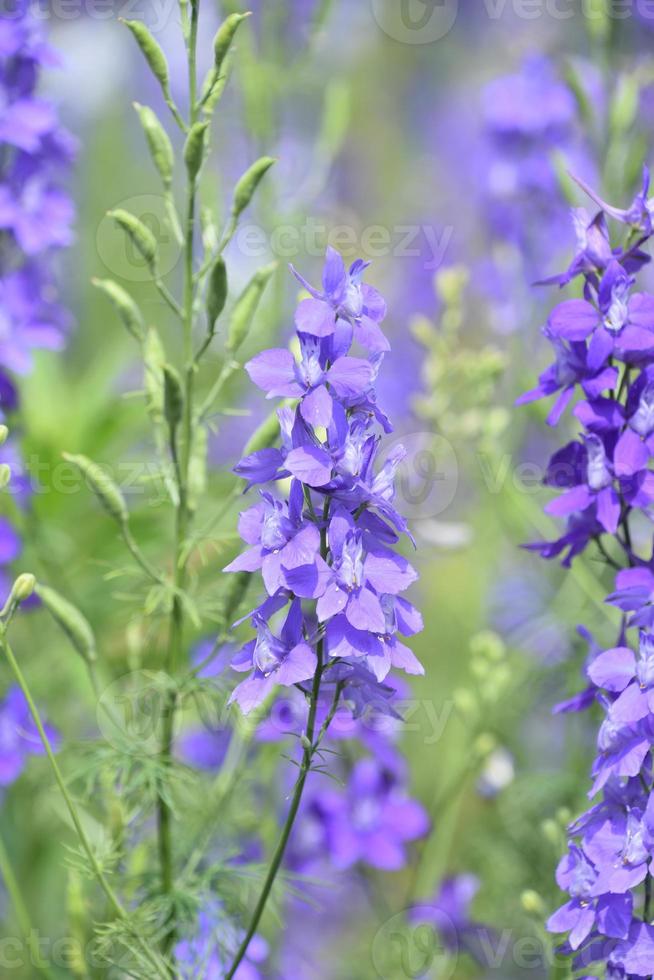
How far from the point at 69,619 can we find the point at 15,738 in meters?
0.42

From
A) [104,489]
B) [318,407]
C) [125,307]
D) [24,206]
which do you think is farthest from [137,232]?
[24,206]

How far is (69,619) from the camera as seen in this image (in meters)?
1.15

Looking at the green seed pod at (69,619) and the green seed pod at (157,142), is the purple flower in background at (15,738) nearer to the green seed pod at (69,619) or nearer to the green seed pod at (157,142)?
the green seed pod at (69,619)

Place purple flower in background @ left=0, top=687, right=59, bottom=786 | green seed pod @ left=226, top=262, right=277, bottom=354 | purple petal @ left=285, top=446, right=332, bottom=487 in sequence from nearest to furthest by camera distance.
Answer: purple petal @ left=285, top=446, right=332, bottom=487 < green seed pod @ left=226, top=262, right=277, bottom=354 < purple flower in background @ left=0, top=687, right=59, bottom=786

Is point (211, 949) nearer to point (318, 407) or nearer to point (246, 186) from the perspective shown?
point (318, 407)

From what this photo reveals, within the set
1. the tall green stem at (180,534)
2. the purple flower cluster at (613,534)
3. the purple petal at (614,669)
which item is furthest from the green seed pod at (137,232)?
the purple petal at (614,669)

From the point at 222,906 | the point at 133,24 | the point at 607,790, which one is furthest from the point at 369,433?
the point at 222,906

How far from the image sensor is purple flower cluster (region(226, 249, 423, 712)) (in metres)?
0.89

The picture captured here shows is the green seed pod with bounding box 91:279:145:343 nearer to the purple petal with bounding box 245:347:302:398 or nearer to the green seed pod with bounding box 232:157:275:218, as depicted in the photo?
the green seed pod with bounding box 232:157:275:218

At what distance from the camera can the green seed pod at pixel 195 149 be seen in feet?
3.62

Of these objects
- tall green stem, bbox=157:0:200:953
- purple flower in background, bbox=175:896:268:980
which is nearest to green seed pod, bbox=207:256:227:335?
tall green stem, bbox=157:0:200:953

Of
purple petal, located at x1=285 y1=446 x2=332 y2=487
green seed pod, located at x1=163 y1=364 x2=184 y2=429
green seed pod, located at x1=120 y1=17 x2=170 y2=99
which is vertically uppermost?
green seed pod, located at x1=120 y1=17 x2=170 y2=99

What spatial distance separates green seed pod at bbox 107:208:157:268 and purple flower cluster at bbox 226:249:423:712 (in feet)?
0.89

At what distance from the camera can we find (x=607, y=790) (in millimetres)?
983
